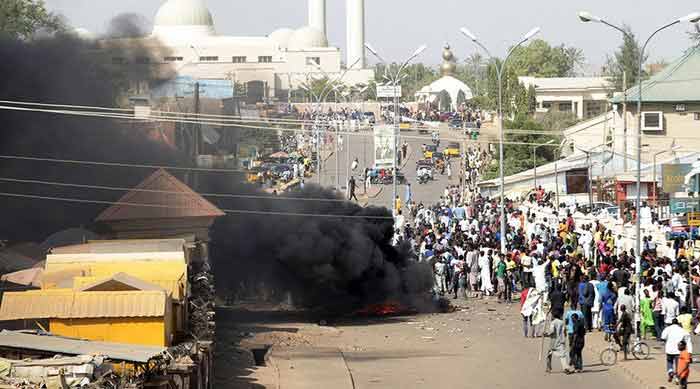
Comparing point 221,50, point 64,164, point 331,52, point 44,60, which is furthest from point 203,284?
point 331,52

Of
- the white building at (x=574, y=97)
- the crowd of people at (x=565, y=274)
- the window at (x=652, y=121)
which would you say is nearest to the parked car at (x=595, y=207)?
the crowd of people at (x=565, y=274)

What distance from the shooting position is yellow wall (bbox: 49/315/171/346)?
16938 mm

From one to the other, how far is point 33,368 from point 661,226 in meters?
22.9

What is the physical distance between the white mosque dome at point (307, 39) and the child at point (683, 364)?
127 meters

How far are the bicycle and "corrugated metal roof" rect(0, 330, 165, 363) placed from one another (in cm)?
877

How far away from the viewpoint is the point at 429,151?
226 ft

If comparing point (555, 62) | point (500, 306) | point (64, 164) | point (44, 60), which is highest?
point (555, 62)

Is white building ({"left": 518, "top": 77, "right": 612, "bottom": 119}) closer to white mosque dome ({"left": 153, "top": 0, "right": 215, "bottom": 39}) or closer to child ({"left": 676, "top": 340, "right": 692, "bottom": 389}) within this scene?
white mosque dome ({"left": 153, "top": 0, "right": 215, "bottom": 39})

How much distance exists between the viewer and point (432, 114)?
3625 inches

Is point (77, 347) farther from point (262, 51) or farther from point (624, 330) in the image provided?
point (262, 51)

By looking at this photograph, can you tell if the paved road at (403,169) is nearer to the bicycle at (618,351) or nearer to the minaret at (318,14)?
the bicycle at (618,351)

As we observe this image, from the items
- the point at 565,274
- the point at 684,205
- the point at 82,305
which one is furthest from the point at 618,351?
the point at 684,205

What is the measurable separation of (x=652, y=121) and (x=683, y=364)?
3890cm

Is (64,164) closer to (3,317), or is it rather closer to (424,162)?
(3,317)
